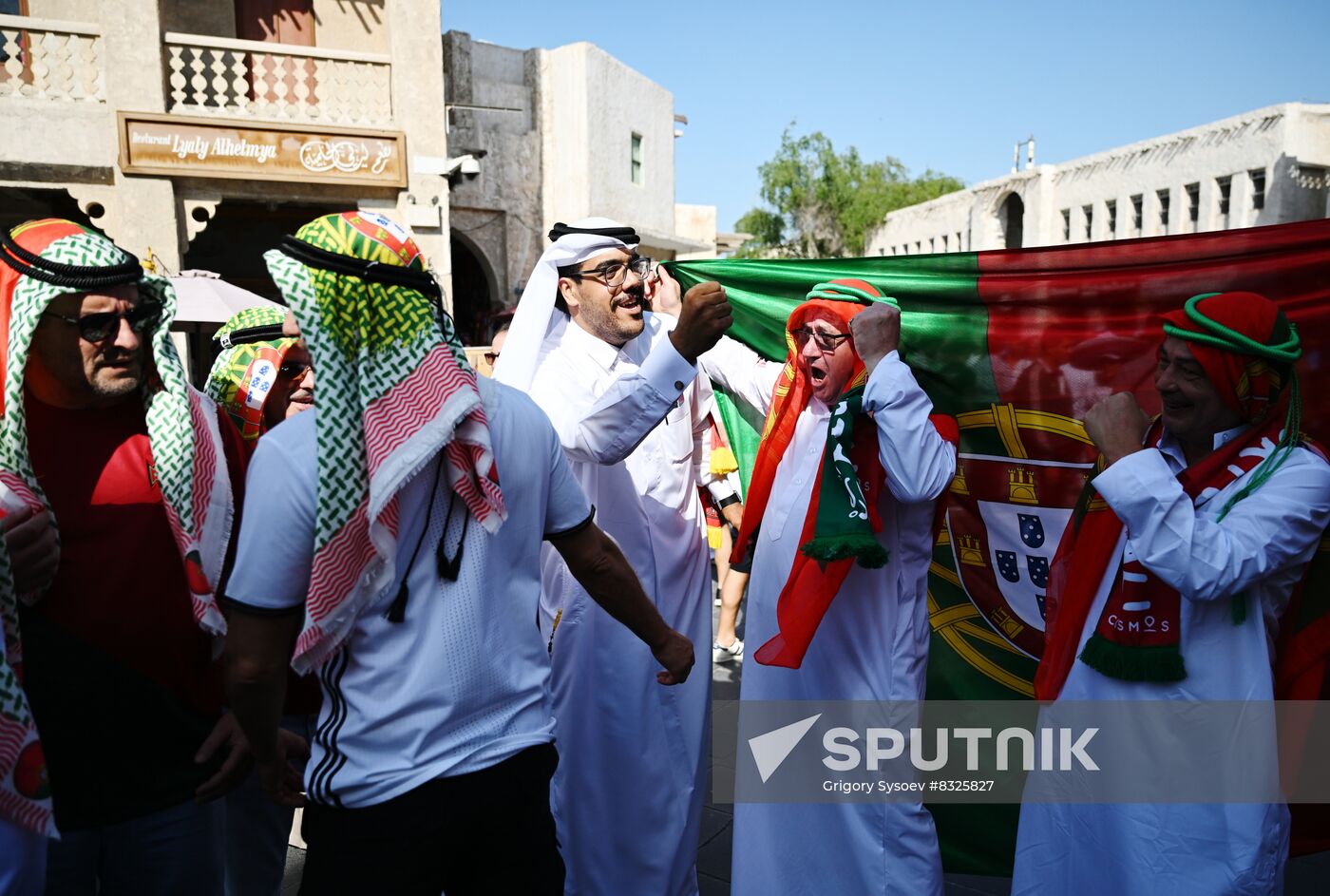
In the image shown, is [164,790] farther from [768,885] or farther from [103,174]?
[103,174]

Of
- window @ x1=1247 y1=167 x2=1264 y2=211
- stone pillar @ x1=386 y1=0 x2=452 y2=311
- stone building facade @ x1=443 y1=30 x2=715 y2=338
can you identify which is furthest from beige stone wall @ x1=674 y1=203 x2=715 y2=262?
stone pillar @ x1=386 y1=0 x2=452 y2=311

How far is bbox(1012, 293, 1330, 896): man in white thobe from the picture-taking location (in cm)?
199

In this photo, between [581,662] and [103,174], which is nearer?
[581,662]

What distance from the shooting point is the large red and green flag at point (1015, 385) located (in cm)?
280

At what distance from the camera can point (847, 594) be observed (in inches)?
110

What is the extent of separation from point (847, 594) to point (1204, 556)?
104cm

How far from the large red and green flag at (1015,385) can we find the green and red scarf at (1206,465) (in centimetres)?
62

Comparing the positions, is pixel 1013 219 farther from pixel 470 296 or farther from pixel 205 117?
pixel 205 117

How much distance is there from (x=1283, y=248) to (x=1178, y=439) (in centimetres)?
75

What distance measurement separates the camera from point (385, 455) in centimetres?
159

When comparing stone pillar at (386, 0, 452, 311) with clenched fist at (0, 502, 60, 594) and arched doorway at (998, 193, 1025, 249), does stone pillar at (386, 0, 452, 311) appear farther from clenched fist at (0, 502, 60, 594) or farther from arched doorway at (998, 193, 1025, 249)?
arched doorway at (998, 193, 1025, 249)

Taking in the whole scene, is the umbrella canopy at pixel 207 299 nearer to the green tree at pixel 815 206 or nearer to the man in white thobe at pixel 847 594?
the man in white thobe at pixel 847 594

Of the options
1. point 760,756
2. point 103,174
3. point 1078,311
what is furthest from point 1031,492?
point 103,174

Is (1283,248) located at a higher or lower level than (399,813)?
higher
